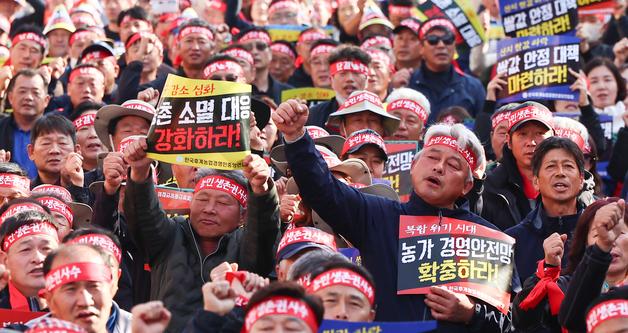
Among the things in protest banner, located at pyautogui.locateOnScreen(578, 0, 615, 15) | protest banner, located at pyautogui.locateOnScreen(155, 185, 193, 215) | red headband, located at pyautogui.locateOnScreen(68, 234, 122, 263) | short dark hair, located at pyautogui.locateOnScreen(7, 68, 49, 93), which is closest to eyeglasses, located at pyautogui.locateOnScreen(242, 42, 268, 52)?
short dark hair, located at pyautogui.locateOnScreen(7, 68, 49, 93)

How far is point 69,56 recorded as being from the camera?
52.9 feet

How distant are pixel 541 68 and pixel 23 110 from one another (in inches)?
171

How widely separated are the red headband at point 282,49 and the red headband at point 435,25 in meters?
1.63

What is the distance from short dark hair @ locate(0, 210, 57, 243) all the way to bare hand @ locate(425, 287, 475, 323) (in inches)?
96.8

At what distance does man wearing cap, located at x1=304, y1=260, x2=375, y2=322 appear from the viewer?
22.7ft

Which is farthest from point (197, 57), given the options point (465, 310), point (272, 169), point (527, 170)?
point (465, 310)

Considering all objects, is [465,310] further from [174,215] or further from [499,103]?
[499,103]

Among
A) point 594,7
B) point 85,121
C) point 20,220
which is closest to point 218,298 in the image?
point 20,220

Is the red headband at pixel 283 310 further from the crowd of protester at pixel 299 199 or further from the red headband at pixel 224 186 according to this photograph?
the red headband at pixel 224 186

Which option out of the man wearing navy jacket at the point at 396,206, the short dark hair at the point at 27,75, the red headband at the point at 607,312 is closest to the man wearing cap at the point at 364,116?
the short dark hair at the point at 27,75

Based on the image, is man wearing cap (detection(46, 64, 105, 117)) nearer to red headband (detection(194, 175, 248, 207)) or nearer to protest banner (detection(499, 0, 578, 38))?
protest banner (detection(499, 0, 578, 38))

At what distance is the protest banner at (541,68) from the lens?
1199 centimetres

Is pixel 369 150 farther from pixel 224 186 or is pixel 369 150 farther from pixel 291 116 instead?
pixel 291 116

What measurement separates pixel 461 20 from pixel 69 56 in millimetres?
4255
